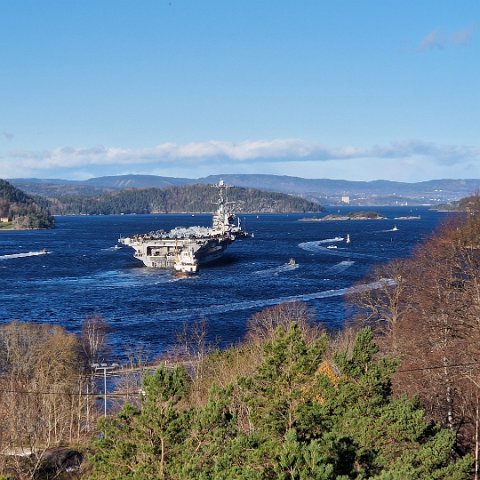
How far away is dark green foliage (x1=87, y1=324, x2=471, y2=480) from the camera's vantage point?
10734 mm

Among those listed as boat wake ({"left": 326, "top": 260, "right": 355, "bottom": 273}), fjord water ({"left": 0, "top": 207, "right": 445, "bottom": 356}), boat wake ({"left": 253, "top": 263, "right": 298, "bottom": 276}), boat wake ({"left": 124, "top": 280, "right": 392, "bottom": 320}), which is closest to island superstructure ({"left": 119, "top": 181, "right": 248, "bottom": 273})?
fjord water ({"left": 0, "top": 207, "right": 445, "bottom": 356})

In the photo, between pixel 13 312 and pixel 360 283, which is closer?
pixel 13 312

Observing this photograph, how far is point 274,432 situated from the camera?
38.4 feet

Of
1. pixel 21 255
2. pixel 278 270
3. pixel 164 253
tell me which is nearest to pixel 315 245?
pixel 164 253

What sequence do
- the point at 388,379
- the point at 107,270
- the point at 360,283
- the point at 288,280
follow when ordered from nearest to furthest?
the point at 388,379, the point at 360,283, the point at 288,280, the point at 107,270

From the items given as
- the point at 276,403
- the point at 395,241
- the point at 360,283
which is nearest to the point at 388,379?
the point at 276,403

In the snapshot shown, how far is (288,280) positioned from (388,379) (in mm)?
48000

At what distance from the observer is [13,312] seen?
46.4 m

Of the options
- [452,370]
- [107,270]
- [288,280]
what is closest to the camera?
[452,370]

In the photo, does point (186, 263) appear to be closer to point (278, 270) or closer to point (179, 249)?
point (179, 249)

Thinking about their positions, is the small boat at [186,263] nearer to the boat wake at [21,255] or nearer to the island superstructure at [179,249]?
the island superstructure at [179,249]

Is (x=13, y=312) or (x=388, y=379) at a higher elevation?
(x=388, y=379)

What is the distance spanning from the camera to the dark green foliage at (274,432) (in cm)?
1073

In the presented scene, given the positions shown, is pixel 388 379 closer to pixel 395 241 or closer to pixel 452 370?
pixel 452 370
